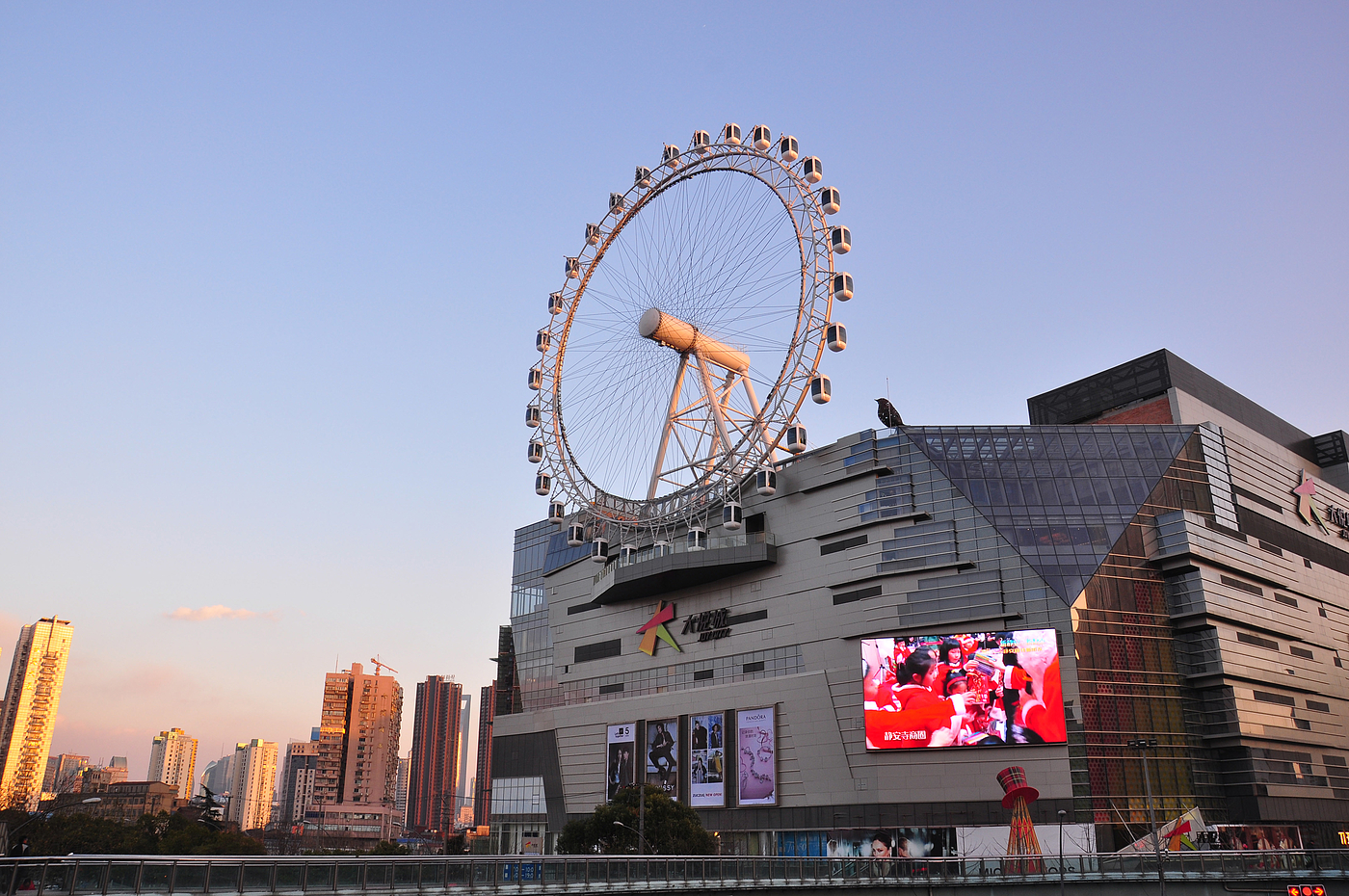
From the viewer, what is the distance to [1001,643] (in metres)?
71.5

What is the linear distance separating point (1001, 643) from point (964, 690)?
418 cm

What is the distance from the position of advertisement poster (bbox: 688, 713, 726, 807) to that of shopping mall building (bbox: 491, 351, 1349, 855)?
0.19 m

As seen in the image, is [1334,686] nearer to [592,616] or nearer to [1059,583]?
[1059,583]

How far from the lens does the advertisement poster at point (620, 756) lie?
92188 mm

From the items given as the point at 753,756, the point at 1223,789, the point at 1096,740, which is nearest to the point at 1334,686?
the point at 1223,789

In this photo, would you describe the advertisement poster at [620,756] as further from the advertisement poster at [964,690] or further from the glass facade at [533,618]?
the advertisement poster at [964,690]

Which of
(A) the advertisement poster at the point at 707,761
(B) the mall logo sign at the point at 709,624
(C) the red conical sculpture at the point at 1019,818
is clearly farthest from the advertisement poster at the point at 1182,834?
(B) the mall logo sign at the point at 709,624

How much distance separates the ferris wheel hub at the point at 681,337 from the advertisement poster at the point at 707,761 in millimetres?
29749

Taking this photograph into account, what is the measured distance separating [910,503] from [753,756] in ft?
77.1

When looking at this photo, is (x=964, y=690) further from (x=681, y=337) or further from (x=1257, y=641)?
(x=681, y=337)

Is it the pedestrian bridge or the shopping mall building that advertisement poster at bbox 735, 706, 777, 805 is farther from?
the pedestrian bridge

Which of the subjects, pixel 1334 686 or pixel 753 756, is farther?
pixel 1334 686

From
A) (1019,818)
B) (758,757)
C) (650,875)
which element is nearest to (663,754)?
(758,757)

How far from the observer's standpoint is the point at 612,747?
9469 centimetres
